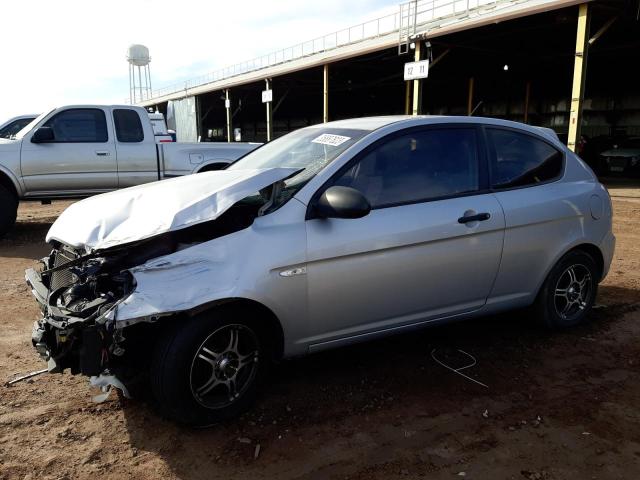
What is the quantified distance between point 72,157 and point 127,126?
1046mm

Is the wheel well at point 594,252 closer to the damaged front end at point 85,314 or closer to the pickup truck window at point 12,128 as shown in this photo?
the damaged front end at point 85,314

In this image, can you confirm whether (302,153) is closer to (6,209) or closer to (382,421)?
(382,421)

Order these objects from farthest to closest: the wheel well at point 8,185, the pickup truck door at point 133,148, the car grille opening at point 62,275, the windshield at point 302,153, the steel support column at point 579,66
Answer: the steel support column at point 579,66 → the pickup truck door at point 133,148 → the wheel well at point 8,185 → the windshield at point 302,153 → the car grille opening at point 62,275

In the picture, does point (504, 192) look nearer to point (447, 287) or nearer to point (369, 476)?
point (447, 287)

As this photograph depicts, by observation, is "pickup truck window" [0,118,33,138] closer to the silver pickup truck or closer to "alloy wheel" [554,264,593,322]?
the silver pickup truck

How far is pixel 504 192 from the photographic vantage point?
3754mm

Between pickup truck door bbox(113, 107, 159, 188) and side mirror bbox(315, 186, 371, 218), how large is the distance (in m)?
6.68

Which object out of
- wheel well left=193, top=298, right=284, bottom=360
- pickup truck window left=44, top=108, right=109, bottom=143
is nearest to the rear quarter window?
wheel well left=193, top=298, right=284, bottom=360

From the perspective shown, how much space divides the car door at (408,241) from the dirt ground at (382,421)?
1.45ft

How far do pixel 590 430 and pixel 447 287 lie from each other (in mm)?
1156

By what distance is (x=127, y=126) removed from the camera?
888 cm

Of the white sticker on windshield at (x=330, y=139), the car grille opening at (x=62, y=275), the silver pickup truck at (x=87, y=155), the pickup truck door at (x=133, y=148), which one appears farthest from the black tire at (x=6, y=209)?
the white sticker on windshield at (x=330, y=139)

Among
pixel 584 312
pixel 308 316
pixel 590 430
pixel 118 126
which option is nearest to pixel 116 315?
pixel 308 316

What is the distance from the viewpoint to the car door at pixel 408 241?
3.07 meters
